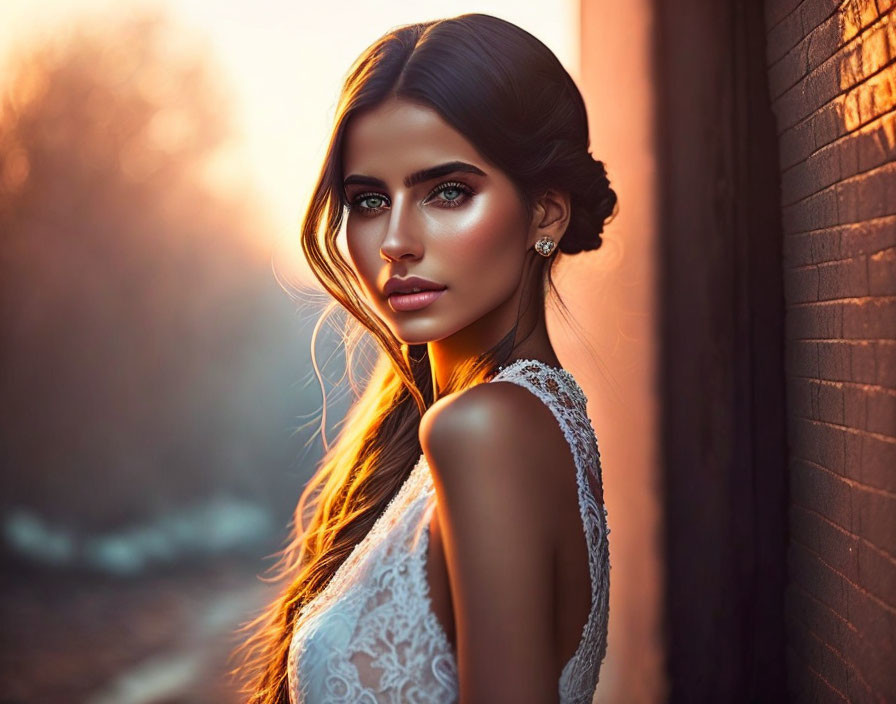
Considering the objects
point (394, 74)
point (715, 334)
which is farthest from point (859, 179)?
point (394, 74)

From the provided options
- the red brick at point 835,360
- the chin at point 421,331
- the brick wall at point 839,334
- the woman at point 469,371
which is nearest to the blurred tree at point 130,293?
the woman at point 469,371

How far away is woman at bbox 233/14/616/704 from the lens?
4.03 ft

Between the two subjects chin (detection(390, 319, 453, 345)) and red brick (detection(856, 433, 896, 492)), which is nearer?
chin (detection(390, 319, 453, 345))

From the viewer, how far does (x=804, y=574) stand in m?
2.16

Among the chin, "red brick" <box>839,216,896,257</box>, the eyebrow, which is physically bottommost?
the chin

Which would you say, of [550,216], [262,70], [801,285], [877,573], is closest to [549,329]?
[801,285]

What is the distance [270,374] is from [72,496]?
48.3 inches

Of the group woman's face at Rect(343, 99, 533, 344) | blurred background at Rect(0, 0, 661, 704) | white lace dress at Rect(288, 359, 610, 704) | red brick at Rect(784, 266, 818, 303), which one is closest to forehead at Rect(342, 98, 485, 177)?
woman's face at Rect(343, 99, 533, 344)

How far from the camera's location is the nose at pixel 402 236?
1.48 metres

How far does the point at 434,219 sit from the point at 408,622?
0.67m

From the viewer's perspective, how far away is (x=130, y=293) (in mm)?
4570

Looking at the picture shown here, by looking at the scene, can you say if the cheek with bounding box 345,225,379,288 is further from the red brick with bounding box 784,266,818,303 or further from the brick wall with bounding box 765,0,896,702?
the red brick with bounding box 784,266,818,303

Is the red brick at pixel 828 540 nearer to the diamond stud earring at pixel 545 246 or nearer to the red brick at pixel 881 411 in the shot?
the red brick at pixel 881 411

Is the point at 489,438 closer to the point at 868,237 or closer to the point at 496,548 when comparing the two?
the point at 496,548
